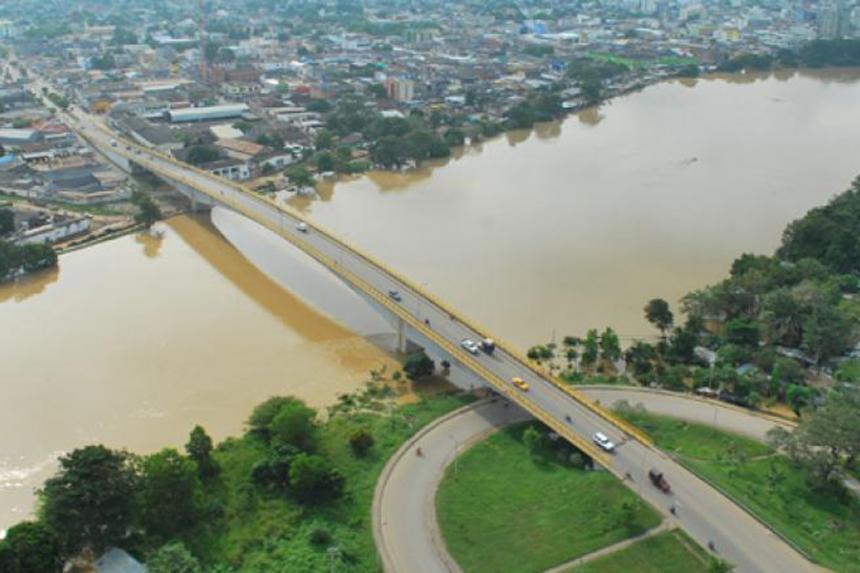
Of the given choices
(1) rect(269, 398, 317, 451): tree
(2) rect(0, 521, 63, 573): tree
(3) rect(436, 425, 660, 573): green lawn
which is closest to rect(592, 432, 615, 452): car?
(3) rect(436, 425, 660, 573): green lawn

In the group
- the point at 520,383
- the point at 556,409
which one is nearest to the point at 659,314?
the point at 520,383

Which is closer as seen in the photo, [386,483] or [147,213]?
[386,483]

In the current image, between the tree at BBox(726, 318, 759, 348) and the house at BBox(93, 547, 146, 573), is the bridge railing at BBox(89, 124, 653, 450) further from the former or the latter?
the house at BBox(93, 547, 146, 573)

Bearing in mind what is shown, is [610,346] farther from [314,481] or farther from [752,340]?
[314,481]

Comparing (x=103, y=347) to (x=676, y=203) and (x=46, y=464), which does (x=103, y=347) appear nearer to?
(x=46, y=464)

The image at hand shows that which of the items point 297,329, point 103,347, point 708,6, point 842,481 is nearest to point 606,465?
point 842,481

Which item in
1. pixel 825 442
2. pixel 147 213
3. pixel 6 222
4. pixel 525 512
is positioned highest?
pixel 6 222
